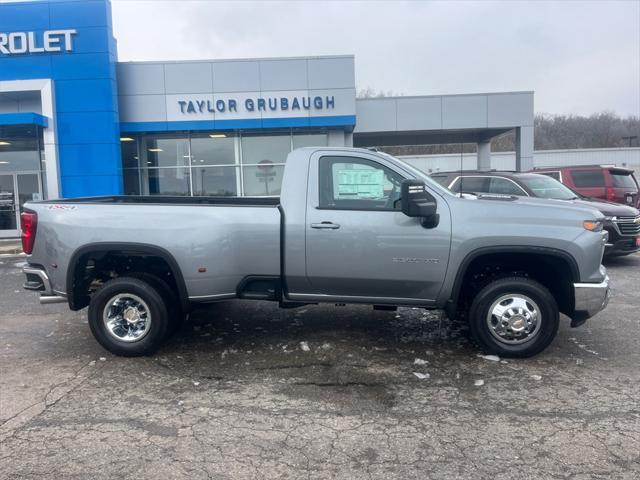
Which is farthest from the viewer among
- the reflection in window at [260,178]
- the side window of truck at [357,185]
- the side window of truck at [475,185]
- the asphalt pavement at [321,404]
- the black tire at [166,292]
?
the reflection in window at [260,178]

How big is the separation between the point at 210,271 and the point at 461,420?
260 cm

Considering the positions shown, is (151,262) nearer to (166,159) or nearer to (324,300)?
(324,300)

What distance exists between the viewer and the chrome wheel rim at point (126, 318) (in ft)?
17.3

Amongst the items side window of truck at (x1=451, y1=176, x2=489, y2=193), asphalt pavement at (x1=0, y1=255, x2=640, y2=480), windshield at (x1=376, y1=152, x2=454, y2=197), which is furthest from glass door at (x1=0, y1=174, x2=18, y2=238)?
windshield at (x1=376, y1=152, x2=454, y2=197)

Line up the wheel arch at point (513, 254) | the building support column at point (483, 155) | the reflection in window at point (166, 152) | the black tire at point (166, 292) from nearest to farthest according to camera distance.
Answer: the wheel arch at point (513, 254) → the black tire at point (166, 292) → the reflection in window at point (166, 152) → the building support column at point (483, 155)

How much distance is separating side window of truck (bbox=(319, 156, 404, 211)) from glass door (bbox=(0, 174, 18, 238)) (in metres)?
17.1

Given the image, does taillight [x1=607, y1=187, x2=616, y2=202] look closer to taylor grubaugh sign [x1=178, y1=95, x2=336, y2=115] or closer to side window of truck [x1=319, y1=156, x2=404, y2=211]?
taylor grubaugh sign [x1=178, y1=95, x2=336, y2=115]

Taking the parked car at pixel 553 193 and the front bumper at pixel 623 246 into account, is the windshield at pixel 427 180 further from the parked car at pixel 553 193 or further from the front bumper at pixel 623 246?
the front bumper at pixel 623 246

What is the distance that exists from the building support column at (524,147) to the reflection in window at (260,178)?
9.69m

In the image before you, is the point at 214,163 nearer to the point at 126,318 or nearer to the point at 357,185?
the point at 126,318

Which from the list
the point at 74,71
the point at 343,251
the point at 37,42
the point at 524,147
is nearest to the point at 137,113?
the point at 74,71

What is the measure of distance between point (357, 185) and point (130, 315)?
256cm

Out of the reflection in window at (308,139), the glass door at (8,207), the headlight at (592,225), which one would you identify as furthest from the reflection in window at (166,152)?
the headlight at (592,225)

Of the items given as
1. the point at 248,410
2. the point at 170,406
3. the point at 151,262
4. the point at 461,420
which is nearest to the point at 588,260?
the point at 461,420
